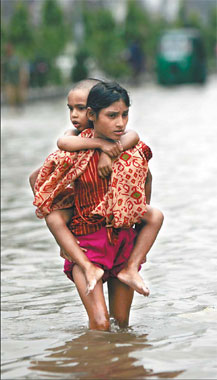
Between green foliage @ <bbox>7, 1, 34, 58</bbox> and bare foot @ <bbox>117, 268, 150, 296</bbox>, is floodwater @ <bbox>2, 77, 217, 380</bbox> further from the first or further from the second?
green foliage @ <bbox>7, 1, 34, 58</bbox>

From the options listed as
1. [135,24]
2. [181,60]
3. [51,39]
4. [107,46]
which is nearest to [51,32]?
[51,39]

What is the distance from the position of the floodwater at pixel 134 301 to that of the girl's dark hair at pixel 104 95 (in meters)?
1.10

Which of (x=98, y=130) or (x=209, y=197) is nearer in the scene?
(x=98, y=130)

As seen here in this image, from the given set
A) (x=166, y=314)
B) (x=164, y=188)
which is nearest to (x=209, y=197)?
(x=164, y=188)

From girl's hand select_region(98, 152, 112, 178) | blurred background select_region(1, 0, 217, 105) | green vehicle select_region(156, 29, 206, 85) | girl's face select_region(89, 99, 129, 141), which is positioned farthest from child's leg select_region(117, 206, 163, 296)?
green vehicle select_region(156, 29, 206, 85)

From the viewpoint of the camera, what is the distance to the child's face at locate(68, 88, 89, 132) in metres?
5.32

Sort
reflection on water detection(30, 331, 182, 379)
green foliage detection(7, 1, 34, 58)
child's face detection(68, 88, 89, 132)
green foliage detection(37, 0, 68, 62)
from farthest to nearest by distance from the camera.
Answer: green foliage detection(37, 0, 68, 62), green foliage detection(7, 1, 34, 58), child's face detection(68, 88, 89, 132), reflection on water detection(30, 331, 182, 379)

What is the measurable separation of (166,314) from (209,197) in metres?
5.30

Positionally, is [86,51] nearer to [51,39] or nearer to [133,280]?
[51,39]

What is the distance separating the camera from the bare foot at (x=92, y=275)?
500 centimetres

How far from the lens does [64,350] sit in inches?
210

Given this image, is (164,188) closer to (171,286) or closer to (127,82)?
(171,286)

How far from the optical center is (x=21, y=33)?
34.5 metres

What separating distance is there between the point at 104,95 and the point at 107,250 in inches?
28.6
